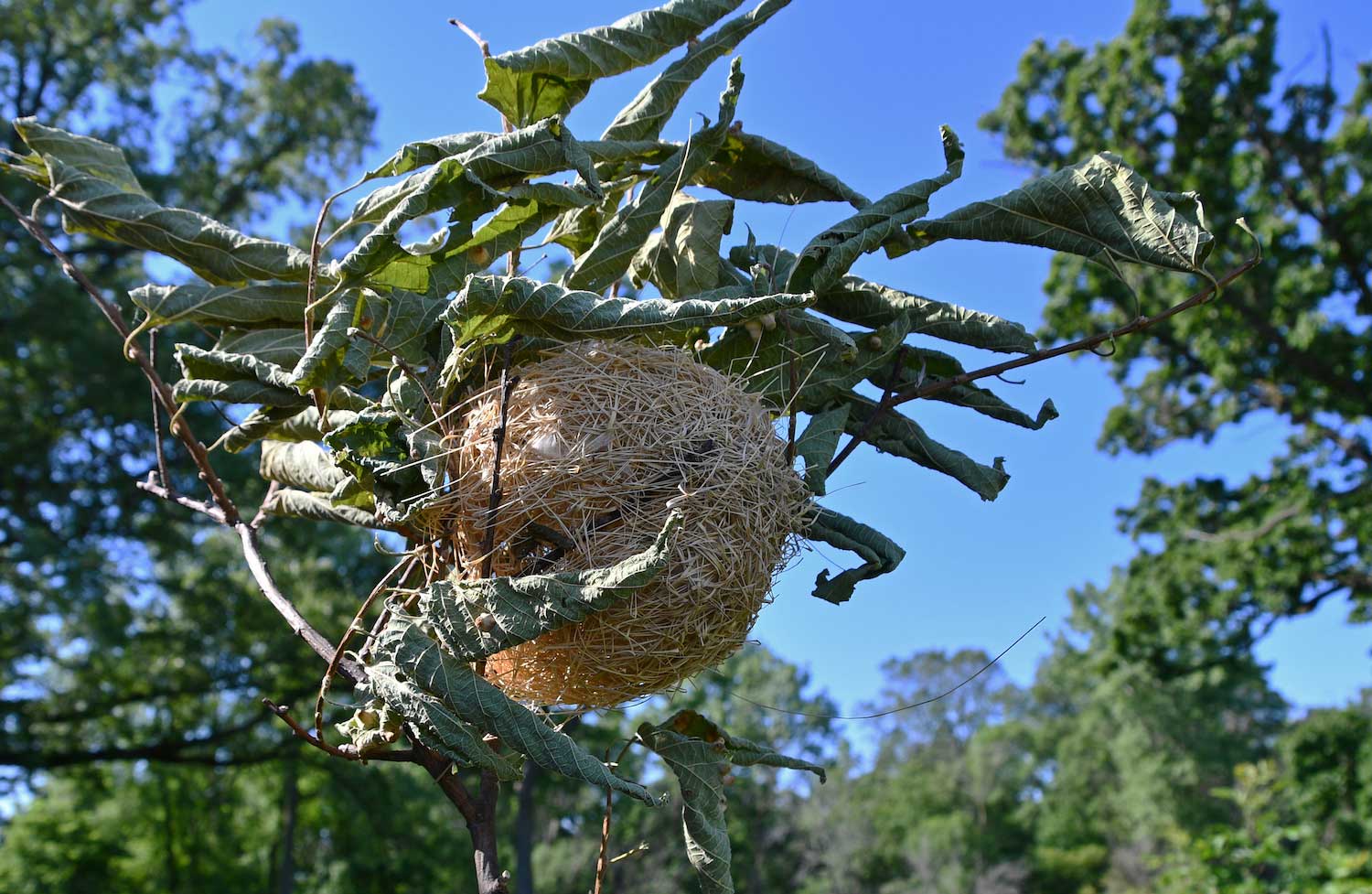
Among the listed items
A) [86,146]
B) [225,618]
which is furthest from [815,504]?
[225,618]

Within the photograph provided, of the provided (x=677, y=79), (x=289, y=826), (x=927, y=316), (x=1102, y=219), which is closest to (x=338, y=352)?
(x=677, y=79)

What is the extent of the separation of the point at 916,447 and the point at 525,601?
2.78ft

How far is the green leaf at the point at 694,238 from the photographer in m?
1.65

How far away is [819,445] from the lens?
5.50 feet

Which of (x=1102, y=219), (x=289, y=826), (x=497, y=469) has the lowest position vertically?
(x=497, y=469)

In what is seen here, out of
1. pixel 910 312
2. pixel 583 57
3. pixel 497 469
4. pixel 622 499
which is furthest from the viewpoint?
pixel 910 312

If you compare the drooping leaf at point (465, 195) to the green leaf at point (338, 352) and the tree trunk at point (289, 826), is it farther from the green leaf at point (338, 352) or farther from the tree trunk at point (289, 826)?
the tree trunk at point (289, 826)

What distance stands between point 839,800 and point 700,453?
134ft

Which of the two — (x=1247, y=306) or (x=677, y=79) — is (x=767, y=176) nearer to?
(x=677, y=79)

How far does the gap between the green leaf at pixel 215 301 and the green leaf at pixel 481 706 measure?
0.65m

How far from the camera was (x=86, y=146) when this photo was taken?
1.69m

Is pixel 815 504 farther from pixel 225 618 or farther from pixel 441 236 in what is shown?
pixel 225 618

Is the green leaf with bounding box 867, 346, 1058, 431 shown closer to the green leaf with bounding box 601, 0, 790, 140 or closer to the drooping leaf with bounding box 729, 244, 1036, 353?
the drooping leaf with bounding box 729, 244, 1036, 353

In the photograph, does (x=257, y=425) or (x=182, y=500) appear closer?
(x=257, y=425)
